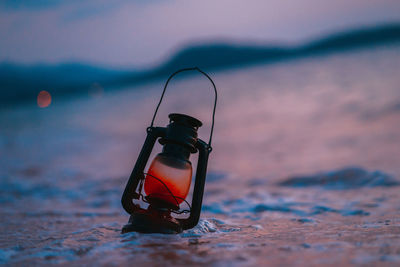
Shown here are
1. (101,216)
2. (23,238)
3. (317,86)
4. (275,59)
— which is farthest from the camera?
(275,59)

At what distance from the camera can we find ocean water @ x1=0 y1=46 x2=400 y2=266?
240cm

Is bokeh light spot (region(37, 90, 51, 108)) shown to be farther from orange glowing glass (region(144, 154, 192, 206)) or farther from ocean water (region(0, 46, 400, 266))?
orange glowing glass (region(144, 154, 192, 206))

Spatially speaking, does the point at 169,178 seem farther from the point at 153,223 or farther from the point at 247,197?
the point at 247,197

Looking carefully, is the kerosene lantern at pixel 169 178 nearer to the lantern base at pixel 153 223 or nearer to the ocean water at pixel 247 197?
the lantern base at pixel 153 223

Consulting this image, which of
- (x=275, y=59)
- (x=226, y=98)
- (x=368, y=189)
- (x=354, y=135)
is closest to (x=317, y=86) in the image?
(x=226, y=98)

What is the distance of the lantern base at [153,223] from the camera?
2.51 m

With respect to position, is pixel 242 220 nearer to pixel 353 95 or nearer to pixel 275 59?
pixel 353 95

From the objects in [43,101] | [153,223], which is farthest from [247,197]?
[43,101]

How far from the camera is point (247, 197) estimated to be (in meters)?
5.13

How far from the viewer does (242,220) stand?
3.75 metres

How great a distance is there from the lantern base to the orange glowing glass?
13 cm

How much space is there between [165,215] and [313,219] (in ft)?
5.49

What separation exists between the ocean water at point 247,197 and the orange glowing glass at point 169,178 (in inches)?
12.5

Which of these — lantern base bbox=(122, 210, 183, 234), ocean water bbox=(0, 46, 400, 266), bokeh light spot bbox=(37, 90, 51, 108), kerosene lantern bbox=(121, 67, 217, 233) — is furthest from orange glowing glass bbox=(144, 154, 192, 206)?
bokeh light spot bbox=(37, 90, 51, 108)
